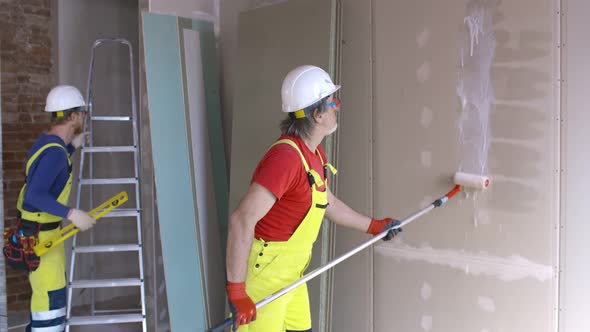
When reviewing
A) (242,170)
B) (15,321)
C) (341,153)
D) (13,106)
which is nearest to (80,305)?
(15,321)

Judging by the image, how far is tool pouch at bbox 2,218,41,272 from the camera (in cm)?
325

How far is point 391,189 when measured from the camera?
3164 mm

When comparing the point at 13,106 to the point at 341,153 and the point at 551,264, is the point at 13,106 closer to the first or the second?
the point at 341,153

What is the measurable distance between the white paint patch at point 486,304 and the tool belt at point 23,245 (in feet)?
7.92

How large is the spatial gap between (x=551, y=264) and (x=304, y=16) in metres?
1.98

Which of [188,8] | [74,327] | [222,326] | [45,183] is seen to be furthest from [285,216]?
[74,327]

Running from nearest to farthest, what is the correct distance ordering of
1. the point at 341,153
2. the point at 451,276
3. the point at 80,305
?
the point at 451,276 < the point at 341,153 < the point at 80,305

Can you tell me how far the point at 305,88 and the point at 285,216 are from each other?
1.77 feet

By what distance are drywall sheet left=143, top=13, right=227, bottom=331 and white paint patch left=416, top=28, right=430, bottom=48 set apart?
1688 millimetres

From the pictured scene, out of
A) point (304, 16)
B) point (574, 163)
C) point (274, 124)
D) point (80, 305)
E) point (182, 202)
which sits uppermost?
point (304, 16)

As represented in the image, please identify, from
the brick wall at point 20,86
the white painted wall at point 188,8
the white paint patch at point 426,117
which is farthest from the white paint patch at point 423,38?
the brick wall at point 20,86

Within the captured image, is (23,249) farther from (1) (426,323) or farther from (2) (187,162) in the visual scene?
(1) (426,323)

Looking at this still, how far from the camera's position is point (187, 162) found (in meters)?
3.90

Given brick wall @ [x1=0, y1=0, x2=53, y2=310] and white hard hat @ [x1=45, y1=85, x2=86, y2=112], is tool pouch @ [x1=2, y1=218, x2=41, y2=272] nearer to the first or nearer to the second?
white hard hat @ [x1=45, y1=85, x2=86, y2=112]
